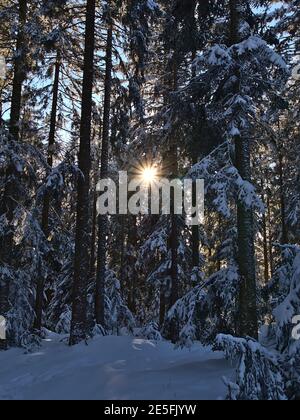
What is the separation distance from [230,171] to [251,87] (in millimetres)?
2129

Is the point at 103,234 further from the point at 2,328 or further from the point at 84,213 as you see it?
the point at 2,328

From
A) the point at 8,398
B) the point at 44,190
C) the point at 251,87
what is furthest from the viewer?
the point at 44,190

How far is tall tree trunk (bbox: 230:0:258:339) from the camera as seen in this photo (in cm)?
959

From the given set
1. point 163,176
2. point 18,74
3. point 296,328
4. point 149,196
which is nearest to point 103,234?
point 163,176

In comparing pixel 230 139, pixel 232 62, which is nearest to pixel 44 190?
pixel 230 139

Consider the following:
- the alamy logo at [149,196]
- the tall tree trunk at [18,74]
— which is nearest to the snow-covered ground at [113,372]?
the alamy logo at [149,196]

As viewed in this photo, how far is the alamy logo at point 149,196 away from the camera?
1653 centimetres

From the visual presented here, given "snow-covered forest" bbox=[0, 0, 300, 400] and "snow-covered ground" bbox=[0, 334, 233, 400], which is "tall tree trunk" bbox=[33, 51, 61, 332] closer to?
"snow-covered forest" bbox=[0, 0, 300, 400]

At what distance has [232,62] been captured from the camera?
9.66m

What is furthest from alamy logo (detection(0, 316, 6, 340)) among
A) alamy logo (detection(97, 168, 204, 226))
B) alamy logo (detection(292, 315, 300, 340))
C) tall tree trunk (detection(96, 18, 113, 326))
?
alamy logo (detection(292, 315, 300, 340))

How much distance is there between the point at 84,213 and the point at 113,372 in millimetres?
5019

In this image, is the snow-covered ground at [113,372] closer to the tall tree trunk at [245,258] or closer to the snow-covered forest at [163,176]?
the snow-covered forest at [163,176]

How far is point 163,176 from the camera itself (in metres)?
17.3
